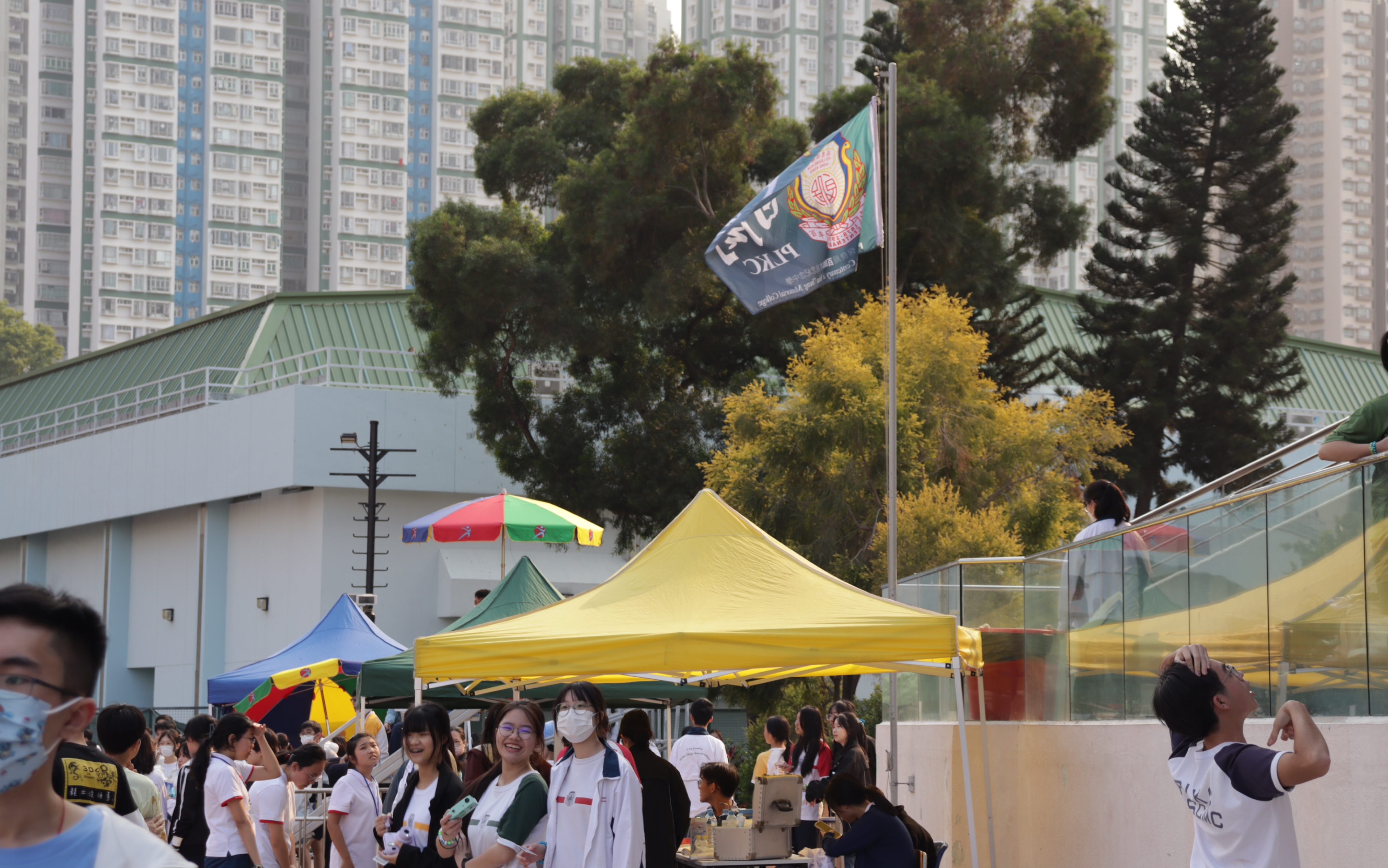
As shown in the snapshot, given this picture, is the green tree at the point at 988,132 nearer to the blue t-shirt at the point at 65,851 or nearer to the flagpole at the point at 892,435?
the flagpole at the point at 892,435

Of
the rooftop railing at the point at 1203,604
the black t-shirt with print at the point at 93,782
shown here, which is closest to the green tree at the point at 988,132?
the rooftop railing at the point at 1203,604

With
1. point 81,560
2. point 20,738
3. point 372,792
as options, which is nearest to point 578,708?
point 372,792

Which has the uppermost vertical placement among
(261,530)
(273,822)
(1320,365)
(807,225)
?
(1320,365)

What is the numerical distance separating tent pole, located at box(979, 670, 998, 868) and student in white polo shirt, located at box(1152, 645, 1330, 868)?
4.69 m

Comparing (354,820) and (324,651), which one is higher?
(324,651)

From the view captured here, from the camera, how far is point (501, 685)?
10.8 metres

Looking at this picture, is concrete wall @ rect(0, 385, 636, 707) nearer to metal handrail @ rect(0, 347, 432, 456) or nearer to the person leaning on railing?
metal handrail @ rect(0, 347, 432, 456)

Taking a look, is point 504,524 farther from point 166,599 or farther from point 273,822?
point 166,599

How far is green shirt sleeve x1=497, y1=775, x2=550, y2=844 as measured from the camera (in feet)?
20.1

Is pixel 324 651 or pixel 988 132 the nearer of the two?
pixel 324 651

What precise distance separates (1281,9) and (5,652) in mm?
85857

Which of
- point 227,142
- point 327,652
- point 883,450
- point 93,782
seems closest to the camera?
point 93,782

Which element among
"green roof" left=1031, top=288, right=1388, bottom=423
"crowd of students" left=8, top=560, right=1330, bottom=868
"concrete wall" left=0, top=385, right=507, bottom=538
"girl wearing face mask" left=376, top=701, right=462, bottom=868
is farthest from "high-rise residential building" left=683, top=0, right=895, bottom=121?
"girl wearing face mask" left=376, top=701, right=462, bottom=868

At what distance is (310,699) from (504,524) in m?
7.08
